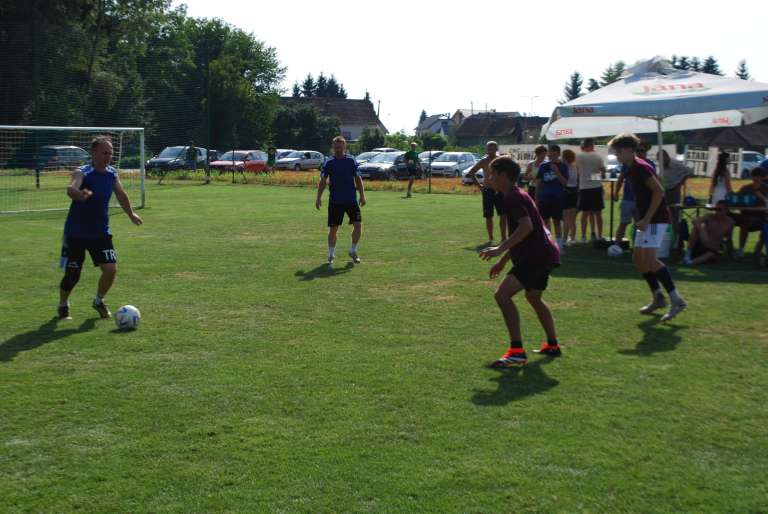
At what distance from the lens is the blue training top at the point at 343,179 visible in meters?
12.5

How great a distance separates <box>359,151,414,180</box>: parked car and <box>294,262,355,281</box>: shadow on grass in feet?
88.0

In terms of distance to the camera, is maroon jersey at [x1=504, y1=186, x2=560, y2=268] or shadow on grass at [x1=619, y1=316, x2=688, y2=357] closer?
maroon jersey at [x1=504, y1=186, x2=560, y2=268]

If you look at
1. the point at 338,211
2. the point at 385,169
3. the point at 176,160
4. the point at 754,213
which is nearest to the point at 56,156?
the point at 176,160

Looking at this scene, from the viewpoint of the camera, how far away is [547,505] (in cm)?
407

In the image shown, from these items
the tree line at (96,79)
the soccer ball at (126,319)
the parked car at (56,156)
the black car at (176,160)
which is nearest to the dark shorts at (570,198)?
the soccer ball at (126,319)

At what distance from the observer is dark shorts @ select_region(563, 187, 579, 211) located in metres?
14.5

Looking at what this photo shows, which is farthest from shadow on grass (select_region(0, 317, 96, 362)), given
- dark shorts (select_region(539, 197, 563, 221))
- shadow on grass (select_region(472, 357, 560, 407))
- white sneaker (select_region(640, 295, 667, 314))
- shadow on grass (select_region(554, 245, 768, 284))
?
dark shorts (select_region(539, 197, 563, 221))

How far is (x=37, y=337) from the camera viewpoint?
760 cm

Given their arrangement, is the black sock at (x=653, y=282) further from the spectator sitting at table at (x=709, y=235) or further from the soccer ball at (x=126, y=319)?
the soccer ball at (x=126, y=319)

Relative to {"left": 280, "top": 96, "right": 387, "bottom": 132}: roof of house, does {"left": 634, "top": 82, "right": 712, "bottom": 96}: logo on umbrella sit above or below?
below

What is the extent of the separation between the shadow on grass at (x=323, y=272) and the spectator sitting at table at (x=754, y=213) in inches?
252

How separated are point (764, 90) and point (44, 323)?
10.8 meters

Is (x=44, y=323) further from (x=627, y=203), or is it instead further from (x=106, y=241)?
(x=627, y=203)

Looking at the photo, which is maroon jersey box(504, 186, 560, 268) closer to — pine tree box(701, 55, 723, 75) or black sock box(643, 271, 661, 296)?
black sock box(643, 271, 661, 296)
